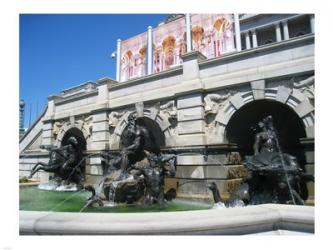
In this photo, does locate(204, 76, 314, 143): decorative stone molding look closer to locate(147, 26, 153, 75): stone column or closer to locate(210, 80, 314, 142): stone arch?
locate(210, 80, 314, 142): stone arch

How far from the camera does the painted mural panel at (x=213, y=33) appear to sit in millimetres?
20234

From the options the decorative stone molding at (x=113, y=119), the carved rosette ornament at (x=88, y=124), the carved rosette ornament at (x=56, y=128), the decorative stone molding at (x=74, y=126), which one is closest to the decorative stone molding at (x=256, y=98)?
the decorative stone molding at (x=113, y=119)

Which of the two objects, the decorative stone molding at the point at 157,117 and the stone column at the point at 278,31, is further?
the stone column at the point at 278,31

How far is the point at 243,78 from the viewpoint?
945 centimetres

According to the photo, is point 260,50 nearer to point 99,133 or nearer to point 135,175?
point 135,175

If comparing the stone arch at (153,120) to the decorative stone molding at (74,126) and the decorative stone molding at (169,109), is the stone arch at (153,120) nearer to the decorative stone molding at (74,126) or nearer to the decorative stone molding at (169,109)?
the decorative stone molding at (169,109)

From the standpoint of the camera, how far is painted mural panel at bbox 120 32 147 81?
27.3 m

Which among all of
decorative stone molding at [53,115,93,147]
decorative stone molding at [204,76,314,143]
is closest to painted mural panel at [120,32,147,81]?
decorative stone molding at [53,115,93,147]

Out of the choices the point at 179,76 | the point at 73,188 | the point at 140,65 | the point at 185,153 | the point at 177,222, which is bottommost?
the point at 73,188

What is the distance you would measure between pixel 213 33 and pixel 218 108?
13.0m

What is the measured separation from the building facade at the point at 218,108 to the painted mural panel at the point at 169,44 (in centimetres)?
1273

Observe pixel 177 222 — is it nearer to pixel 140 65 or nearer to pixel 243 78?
pixel 243 78
